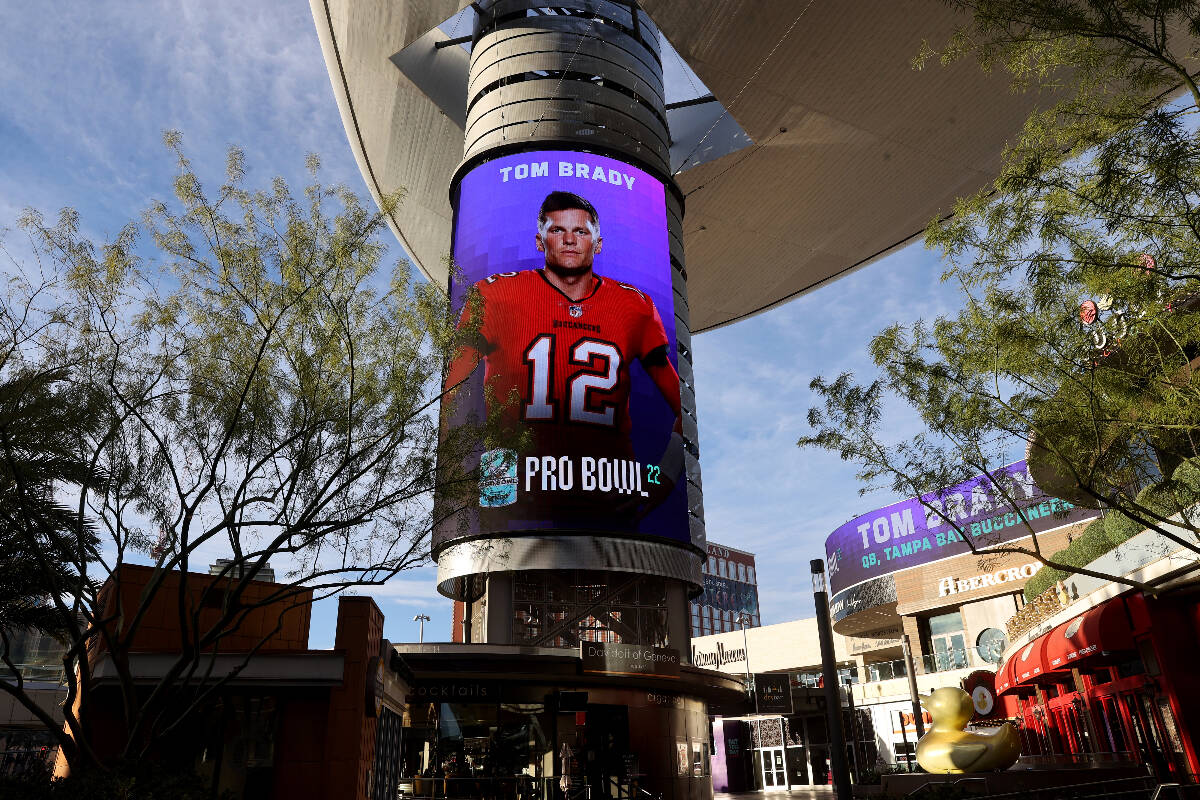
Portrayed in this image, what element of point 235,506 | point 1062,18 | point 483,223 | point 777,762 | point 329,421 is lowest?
point 777,762

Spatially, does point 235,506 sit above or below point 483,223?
below

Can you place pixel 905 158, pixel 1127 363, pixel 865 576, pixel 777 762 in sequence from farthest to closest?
pixel 865 576 → pixel 777 762 → pixel 905 158 → pixel 1127 363

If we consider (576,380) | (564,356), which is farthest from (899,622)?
(564,356)

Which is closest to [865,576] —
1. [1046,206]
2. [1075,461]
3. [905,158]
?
[905,158]

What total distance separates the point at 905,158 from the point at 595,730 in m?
31.3

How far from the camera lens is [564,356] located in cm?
2725

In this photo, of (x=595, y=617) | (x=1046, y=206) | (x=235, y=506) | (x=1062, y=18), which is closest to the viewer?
(x=1062, y=18)

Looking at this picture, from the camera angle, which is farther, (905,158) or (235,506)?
(905,158)

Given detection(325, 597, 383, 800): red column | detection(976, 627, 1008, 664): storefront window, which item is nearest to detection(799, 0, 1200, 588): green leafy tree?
detection(325, 597, 383, 800): red column

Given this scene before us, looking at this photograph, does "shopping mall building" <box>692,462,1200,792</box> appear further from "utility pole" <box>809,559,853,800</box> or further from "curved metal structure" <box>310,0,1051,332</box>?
"curved metal structure" <box>310,0,1051,332</box>

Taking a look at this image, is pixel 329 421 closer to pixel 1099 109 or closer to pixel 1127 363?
pixel 1099 109

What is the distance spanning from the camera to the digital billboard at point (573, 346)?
85.4 feet

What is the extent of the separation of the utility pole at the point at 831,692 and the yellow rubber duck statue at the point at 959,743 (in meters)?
2.13

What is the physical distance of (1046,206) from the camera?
10.1 m
